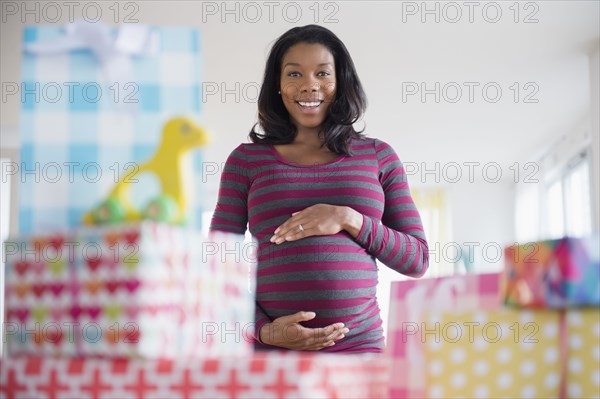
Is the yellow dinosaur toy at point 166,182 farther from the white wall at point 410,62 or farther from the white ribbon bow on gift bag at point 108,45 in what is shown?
the white wall at point 410,62

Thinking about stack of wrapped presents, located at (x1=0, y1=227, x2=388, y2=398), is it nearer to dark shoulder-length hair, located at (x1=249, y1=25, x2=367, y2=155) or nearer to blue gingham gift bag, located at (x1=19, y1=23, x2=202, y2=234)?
blue gingham gift bag, located at (x1=19, y1=23, x2=202, y2=234)

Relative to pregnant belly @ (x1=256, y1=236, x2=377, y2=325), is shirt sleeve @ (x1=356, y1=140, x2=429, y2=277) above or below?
above

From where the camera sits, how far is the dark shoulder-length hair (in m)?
1.18

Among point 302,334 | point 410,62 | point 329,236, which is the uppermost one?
point 410,62

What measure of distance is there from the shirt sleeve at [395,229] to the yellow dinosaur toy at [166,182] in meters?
0.35

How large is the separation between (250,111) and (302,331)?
4.81m

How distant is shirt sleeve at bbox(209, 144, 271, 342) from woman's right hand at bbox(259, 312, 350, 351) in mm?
187

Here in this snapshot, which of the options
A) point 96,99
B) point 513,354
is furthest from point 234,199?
point 513,354

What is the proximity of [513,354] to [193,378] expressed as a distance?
250 millimetres

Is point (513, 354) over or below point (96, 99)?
below

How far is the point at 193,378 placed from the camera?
624mm

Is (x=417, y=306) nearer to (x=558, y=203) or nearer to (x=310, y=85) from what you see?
(x=310, y=85)

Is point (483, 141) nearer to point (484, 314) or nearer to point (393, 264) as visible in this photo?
point (393, 264)

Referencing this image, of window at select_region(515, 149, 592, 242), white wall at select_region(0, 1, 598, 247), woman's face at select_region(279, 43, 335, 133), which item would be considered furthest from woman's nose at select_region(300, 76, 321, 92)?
window at select_region(515, 149, 592, 242)
